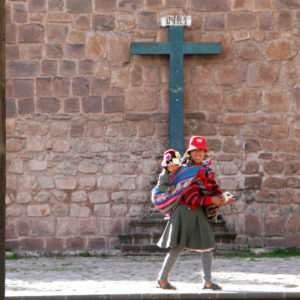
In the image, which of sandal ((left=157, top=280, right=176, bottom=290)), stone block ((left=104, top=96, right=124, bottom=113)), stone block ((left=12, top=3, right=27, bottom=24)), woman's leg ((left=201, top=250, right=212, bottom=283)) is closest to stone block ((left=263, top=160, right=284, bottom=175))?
stone block ((left=104, top=96, right=124, bottom=113))

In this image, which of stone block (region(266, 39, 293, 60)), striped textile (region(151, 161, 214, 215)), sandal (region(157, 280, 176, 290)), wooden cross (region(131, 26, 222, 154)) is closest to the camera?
sandal (region(157, 280, 176, 290))

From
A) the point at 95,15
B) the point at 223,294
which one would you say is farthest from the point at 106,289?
the point at 95,15

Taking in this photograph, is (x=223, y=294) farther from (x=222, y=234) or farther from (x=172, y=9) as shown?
(x=172, y=9)

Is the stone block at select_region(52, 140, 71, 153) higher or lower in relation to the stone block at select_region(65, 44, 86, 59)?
lower

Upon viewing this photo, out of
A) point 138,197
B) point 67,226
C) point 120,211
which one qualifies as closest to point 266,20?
point 138,197

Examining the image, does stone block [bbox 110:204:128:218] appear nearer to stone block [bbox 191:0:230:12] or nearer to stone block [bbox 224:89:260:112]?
stone block [bbox 224:89:260:112]

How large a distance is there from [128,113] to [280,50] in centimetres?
219

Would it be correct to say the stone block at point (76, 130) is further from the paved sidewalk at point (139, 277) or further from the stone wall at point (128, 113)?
the paved sidewalk at point (139, 277)

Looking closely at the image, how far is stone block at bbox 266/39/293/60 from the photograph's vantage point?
9781mm

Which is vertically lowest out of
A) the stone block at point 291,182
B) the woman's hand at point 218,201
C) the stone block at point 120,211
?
the stone block at point 120,211

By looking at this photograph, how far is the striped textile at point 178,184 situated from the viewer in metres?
6.64

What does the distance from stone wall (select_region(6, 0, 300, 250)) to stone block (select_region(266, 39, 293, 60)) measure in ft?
0.04

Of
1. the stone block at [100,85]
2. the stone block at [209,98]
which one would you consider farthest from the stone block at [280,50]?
the stone block at [100,85]

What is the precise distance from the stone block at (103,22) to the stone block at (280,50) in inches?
83.0
